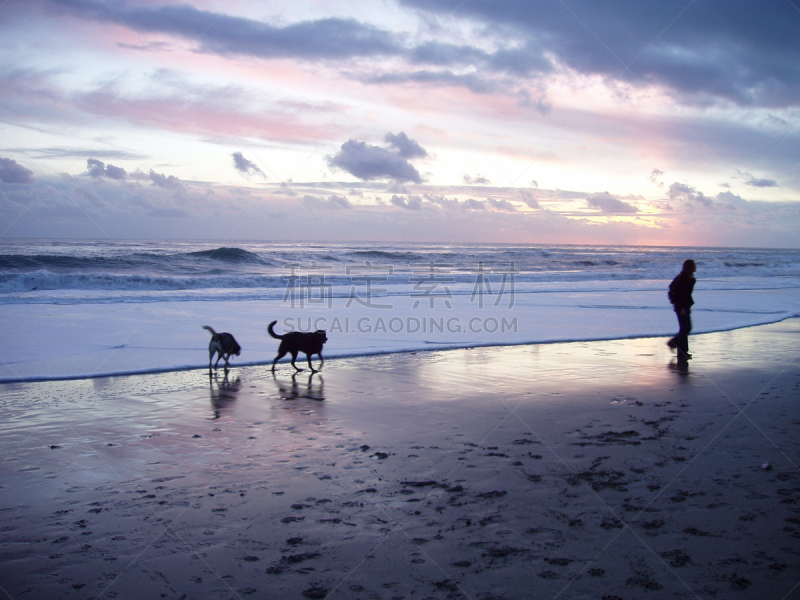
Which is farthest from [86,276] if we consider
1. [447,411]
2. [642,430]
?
[642,430]

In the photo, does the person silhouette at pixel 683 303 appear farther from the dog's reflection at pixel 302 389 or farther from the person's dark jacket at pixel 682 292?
the dog's reflection at pixel 302 389

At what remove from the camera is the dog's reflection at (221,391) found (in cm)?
576

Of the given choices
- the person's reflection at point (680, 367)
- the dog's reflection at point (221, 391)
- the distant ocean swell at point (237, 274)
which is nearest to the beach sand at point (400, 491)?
the dog's reflection at point (221, 391)

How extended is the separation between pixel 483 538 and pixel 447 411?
2.71 meters

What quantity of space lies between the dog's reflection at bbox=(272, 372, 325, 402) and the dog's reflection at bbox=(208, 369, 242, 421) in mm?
532

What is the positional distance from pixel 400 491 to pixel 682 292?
773 cm

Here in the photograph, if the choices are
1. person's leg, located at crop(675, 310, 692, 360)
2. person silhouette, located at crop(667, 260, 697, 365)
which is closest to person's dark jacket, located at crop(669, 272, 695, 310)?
person silhouette, located at crop(667, 260, 697, 365)

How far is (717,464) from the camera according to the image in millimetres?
4094

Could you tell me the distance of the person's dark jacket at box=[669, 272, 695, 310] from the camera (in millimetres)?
9336

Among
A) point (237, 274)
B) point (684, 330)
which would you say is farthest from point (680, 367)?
point (237, 274)

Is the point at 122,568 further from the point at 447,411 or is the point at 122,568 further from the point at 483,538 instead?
the point at 447,411

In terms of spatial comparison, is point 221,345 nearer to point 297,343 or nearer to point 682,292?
point 297,343

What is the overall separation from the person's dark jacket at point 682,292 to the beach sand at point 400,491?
2751 millimetres

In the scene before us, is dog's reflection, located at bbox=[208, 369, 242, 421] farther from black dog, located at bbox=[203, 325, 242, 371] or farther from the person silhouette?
the person silhouette
